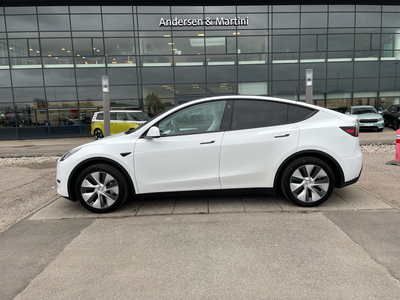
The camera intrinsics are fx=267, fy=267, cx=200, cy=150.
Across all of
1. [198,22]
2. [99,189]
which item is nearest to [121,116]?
[198,22]

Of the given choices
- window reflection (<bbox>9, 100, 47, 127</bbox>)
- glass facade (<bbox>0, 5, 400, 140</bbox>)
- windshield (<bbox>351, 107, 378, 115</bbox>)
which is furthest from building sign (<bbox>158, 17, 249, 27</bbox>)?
window reflection (<bbox>9, 100, 47, 127</bbox>)

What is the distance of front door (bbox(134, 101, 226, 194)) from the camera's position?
375 cm

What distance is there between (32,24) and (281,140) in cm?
2060

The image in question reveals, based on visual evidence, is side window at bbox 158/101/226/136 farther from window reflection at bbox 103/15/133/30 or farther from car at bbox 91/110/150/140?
window reflection at bbox 103/15/133/30

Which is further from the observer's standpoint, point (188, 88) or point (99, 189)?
point (188, 88)

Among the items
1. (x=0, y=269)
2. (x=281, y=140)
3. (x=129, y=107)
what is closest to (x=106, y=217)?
(x=0, y=269)

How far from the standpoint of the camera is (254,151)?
3.78 meters

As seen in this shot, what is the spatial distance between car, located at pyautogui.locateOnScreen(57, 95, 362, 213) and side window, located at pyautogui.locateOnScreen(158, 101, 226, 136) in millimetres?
15

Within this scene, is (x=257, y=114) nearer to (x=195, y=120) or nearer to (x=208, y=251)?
(x=195, y=120)

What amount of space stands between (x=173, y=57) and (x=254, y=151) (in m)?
16.2

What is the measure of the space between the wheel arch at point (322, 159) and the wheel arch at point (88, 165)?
6.93 ft

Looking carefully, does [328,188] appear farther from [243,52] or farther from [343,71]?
[343,71]

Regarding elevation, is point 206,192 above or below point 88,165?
below
